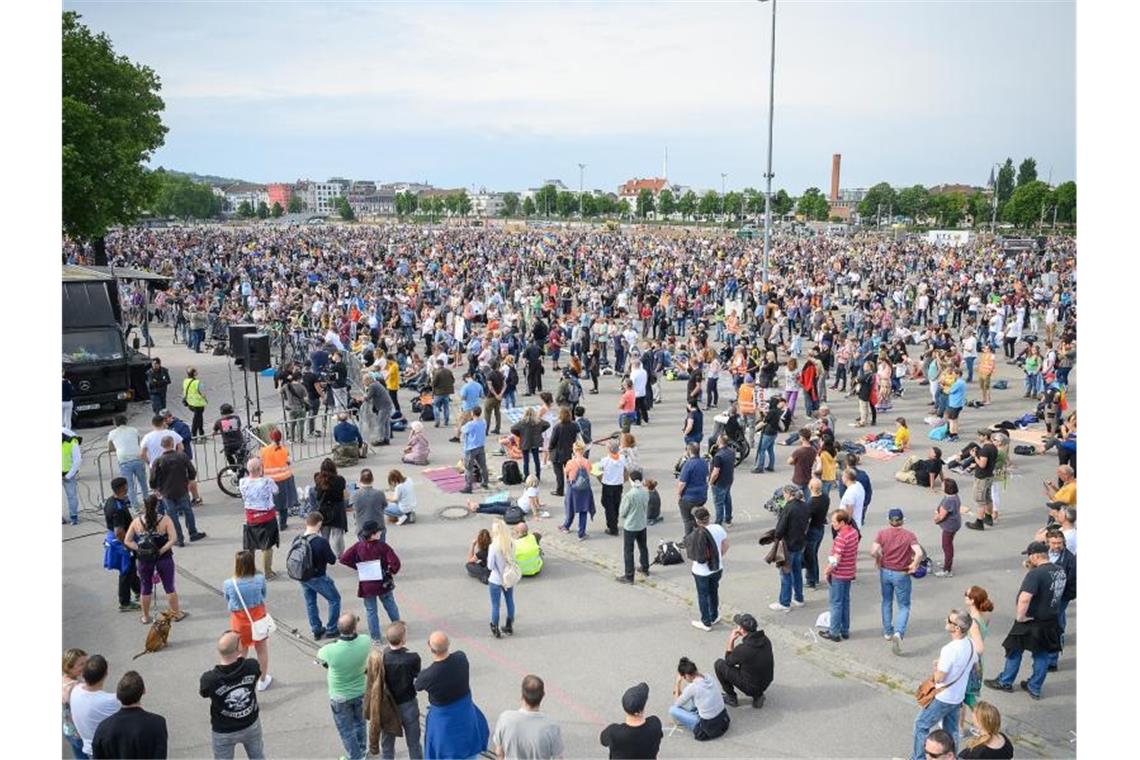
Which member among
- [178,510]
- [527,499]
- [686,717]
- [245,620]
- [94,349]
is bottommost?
[686,717]

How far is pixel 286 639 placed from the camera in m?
8.95

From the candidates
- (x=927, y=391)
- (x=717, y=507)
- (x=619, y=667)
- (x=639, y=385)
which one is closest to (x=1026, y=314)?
(x=927, y=391)

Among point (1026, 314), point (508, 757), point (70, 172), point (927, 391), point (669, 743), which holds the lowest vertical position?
point (669, 743)

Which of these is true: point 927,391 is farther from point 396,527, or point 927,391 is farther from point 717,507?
point 396,527

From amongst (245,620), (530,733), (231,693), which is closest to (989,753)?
(530,733)

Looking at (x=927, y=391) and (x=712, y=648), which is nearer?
(x=712, y=648)

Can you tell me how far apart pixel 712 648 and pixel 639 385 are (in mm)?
8859

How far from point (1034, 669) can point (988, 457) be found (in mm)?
4301

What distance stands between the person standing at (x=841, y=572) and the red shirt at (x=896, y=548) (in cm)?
28

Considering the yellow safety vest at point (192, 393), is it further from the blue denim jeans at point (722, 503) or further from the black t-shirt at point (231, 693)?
the black t-shirt at point (231, 693)

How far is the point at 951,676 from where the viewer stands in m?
6.51

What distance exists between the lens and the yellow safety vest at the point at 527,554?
10.2 meters

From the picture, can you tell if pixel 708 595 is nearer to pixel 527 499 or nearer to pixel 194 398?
pixel 527 499

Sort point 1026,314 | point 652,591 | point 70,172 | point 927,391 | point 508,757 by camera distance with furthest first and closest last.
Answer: point 1026,314 → point 70,172 → point 927,391 → point 652,591 → point 508,757
